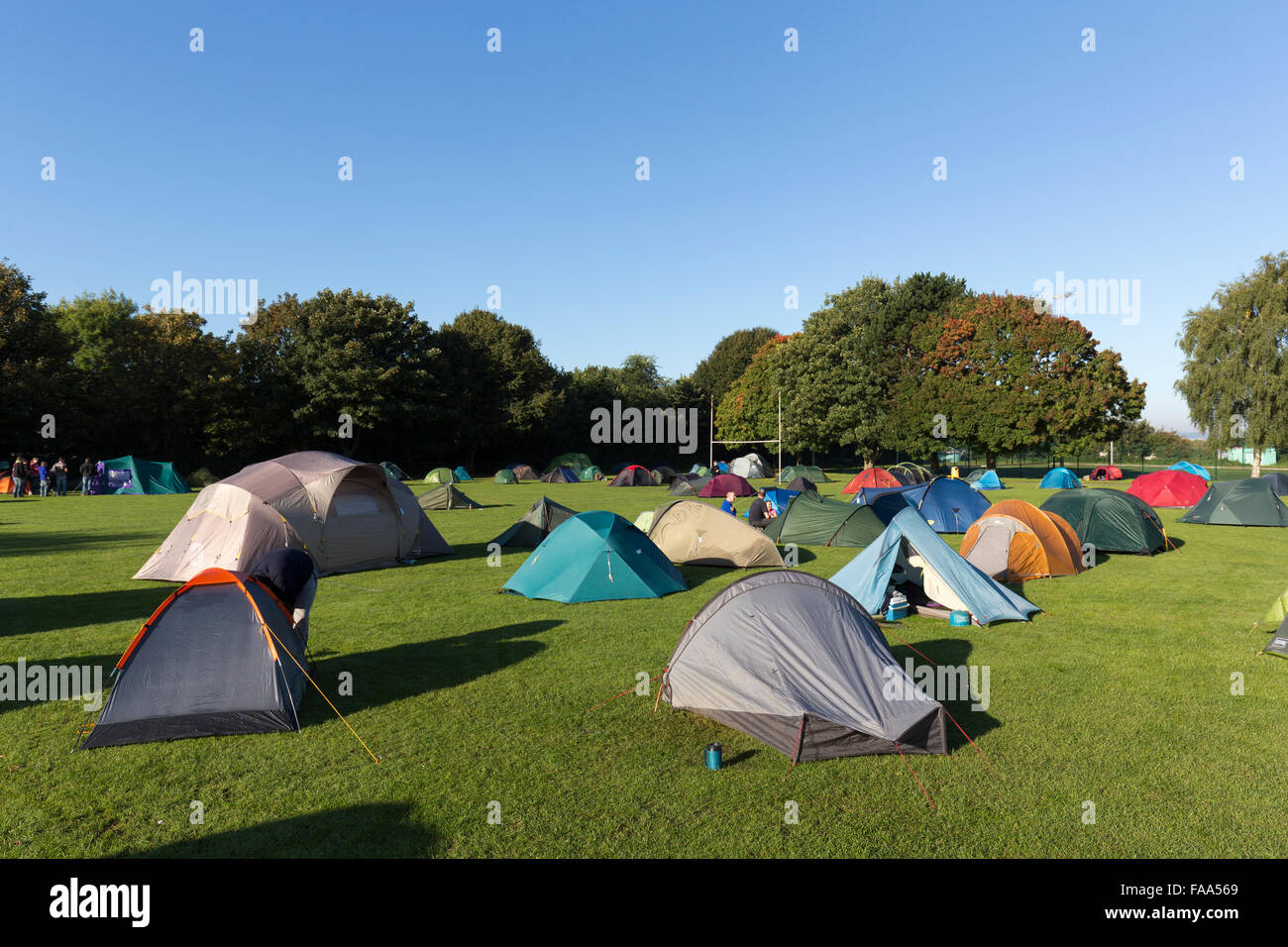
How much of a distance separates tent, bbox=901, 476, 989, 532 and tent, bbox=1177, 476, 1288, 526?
27.0 ft

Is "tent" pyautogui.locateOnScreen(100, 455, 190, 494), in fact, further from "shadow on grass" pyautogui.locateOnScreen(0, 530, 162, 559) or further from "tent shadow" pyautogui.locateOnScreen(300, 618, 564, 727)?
"tent shadow" pyautogui.locateOnScreen(300, 618, 564, 727)

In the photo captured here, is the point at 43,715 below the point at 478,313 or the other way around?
below

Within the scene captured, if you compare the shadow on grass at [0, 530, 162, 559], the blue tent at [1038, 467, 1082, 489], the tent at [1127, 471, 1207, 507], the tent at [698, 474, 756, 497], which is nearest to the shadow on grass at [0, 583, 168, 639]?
the shadow on grass at [0, 530, 162, 559]

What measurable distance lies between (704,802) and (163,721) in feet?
15.8

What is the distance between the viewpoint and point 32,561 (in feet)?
50.5

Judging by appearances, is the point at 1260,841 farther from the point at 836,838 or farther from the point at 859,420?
the point at 859,420

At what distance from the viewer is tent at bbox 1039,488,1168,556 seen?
1716cm

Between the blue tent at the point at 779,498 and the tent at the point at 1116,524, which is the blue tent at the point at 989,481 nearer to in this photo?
the blue tent at the point at 779,498

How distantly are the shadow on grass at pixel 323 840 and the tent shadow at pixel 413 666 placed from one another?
1.89 meters

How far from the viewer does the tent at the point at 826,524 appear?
1838 cm

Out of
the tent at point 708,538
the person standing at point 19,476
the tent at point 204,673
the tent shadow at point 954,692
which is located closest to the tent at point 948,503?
the tent at point 708,538
